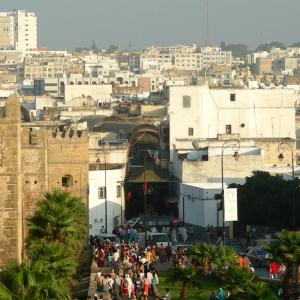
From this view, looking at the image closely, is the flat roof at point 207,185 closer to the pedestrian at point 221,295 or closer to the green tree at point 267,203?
the green tree at point 267,203

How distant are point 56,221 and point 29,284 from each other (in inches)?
411

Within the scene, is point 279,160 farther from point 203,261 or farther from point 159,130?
point 203,261

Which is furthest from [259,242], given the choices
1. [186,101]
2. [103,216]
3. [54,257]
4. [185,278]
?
[186,101]

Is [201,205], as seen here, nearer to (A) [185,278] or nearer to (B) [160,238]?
(B) [160,238]

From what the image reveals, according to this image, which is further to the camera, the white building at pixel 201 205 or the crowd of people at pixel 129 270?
the white building at pixel 201 205

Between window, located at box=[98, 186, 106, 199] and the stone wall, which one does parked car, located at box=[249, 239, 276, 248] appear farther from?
the stone wall

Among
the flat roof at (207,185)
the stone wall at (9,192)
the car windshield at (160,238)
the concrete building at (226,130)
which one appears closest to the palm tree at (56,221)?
the stone wall at (9,192)

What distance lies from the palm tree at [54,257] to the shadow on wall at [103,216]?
21295 millimetres

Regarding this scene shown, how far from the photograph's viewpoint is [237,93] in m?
71.2

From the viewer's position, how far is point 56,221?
108 feet

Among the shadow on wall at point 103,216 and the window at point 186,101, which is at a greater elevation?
the window at point 186,101

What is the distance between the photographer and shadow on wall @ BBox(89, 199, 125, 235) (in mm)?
52000

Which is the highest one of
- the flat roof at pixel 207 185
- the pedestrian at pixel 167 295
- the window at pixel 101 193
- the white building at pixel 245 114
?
the white building at pixel 245 114

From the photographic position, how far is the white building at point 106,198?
52.4m
